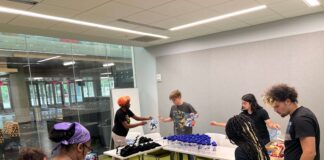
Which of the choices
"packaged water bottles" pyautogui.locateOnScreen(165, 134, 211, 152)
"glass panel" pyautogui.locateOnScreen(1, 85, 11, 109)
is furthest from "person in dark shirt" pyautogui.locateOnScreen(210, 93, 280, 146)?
"glass panel" pyautogui.locateOnScreen(1, 85, 11, 109)


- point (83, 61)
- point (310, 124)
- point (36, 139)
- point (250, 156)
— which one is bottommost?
point (36, 139)

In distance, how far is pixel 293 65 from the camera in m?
4.36

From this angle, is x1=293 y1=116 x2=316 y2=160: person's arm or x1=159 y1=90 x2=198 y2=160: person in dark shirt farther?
x1=159 y1=90 x2=198 y2=160: person in dark shirt

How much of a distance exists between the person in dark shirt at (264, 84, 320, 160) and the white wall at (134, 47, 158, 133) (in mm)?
4629

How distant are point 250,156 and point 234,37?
12.7 feet

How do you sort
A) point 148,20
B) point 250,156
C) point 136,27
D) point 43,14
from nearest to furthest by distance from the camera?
1. point 250,156
2. point 43,14
3. point 148,20
4. point 136,27

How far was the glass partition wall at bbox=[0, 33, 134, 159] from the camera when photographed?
15.0 ft

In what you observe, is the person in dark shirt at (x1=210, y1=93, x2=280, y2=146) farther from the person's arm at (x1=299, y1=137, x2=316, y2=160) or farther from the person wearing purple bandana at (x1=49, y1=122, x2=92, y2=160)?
the person wearing purple bandana at (x1=49, y1=122, x2=92, y2=160)

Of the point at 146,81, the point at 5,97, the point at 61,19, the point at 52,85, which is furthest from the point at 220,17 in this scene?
the point at 5,97

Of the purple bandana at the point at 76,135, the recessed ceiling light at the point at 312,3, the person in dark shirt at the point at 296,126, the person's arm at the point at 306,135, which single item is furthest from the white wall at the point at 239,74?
the purple bandana at the point at 76,135

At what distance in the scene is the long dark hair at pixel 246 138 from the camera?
1.57 meters

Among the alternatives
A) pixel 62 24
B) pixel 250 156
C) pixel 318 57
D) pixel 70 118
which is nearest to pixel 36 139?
pixel 70 118

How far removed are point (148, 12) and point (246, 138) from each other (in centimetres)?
244

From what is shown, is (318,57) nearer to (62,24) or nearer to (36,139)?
(62,24)
